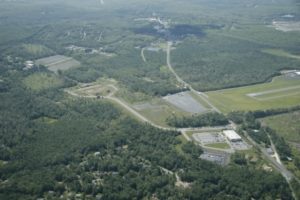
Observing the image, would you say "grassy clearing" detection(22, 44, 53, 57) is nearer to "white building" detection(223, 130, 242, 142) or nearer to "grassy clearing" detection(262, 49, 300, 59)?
"grassy clearing" detection(262, 49, 300, 59)

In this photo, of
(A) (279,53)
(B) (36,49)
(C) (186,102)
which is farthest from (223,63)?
(B) (36,49)

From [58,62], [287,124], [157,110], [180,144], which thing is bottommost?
[58,62]

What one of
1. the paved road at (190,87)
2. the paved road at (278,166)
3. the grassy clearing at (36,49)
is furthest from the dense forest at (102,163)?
the grassy clearing at (36,49)

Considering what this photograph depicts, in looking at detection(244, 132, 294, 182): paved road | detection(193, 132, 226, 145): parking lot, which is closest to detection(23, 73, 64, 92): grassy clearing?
detection(193, 132, 226, 145): parking lot

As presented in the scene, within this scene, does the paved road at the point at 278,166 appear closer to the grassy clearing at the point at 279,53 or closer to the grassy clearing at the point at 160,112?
the grassy clearing at the point at 160,112

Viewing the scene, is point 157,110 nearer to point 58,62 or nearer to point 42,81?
point 42,81

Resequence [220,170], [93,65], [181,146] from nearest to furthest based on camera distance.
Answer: [220,170] < [181,146] < [93,65]

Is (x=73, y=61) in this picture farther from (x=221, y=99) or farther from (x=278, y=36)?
(x=278, y=36)

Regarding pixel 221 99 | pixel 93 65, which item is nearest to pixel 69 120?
pixel 221 99
